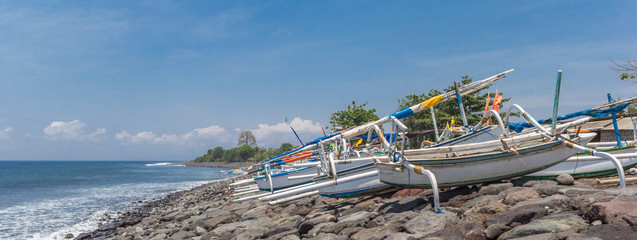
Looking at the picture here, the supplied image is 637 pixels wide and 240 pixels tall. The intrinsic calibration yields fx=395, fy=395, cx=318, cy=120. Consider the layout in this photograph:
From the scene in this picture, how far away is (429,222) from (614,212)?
276 centimetres

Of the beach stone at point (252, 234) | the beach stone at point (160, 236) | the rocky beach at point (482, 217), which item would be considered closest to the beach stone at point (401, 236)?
the rocky beach at point (482, 217)

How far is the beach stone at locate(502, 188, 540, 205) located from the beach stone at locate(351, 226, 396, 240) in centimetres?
237

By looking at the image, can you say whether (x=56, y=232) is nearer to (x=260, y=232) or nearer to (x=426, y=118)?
(x=260, y=232)

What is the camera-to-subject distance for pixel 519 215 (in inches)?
256

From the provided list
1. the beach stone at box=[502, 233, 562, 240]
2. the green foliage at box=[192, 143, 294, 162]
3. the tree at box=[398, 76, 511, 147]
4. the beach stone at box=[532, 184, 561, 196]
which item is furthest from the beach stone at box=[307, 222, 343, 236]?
the green foliage at box=[192, 143, 294, 162]

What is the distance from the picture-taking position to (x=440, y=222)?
23.5 feet

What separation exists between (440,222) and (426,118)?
30495 mm

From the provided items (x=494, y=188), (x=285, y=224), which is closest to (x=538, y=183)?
(x=494, y=188)

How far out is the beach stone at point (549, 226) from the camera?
18.9 feet

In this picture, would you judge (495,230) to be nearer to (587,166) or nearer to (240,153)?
(587,166)

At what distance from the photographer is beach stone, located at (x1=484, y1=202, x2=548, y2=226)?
6445 millimetres

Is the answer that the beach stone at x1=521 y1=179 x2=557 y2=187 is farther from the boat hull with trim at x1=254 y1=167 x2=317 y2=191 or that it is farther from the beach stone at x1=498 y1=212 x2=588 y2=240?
the boat hull with trim at x1=254 y1=167 x2=317 y2=191

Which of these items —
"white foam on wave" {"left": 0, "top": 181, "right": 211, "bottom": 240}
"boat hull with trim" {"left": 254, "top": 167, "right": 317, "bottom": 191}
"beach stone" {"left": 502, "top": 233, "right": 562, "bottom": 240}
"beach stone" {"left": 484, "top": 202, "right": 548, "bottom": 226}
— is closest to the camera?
"beach stone" {"left": 502, "top": 233, "right": 562, "bottom": 240}


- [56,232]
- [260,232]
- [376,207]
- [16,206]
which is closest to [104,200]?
[16,206]
